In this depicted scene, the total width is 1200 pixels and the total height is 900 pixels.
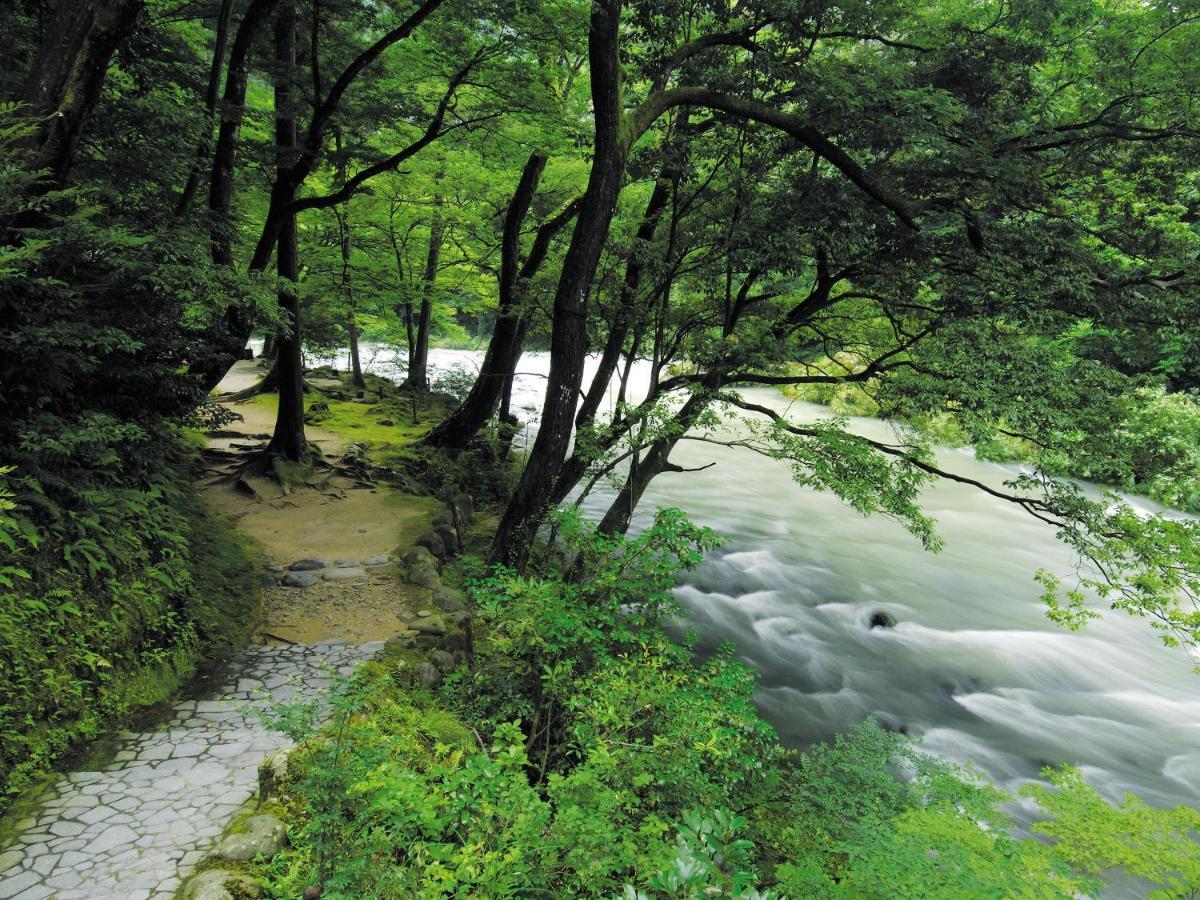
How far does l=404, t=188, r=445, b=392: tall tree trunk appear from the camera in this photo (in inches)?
574

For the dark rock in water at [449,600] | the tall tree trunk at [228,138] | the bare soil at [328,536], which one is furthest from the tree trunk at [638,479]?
the tall tree trunk at [228,138]

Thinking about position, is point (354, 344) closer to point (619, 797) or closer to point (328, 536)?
point (328, 536)

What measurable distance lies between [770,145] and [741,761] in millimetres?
7616

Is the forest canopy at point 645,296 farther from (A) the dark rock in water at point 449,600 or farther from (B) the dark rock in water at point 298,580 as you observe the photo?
(A) the dark rock in water at point 449,600

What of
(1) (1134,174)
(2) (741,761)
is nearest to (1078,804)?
(2) (741,761)

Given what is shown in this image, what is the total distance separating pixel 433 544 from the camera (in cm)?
866

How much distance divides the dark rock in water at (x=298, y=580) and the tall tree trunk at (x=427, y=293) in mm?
9190

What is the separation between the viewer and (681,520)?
5.02 m

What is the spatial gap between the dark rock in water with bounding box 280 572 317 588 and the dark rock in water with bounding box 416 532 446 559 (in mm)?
1532

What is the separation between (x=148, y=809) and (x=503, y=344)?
31.4ft

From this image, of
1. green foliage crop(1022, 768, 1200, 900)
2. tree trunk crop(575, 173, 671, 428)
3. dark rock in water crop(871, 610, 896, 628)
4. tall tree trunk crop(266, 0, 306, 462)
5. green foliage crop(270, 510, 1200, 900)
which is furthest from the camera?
dark rock in water crop(871, 610, 896, 628)

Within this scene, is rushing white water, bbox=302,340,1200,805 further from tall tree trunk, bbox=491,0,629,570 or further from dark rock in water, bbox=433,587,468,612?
dark rock in water, bbox=433,587,468,612

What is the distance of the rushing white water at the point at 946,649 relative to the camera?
27.4 feet

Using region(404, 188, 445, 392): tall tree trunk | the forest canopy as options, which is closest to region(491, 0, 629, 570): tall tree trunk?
the forest canopy
